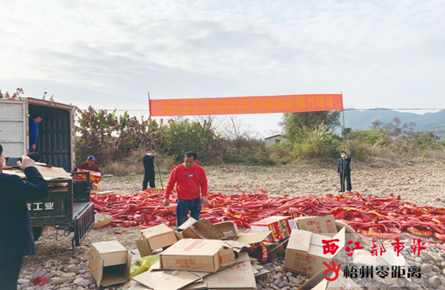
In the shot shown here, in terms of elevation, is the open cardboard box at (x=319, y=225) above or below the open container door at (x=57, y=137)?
below

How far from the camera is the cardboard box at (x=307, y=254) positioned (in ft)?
12.3

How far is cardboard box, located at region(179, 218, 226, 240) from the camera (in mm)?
4336

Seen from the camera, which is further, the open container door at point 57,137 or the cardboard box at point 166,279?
the open container door at point 57,137

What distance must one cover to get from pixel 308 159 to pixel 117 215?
16.4 m

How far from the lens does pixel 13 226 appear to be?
9.17 feet

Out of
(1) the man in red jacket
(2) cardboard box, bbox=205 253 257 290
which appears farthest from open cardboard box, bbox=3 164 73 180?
(2) cardboard box, bbox=205 253 257 290

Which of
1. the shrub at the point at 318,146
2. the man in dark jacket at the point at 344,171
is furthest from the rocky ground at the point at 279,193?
the shrub at the point at 318,146

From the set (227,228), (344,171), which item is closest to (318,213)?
(227,228)

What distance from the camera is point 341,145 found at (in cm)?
2205

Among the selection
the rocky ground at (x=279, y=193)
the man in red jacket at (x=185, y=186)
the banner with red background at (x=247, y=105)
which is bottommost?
the rocky ground at (x=279, y=193)

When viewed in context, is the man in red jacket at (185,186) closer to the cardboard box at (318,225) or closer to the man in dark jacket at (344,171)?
the cardboard box at (318,225)

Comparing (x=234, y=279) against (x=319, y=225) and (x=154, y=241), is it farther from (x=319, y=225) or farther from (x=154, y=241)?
(x=319, y=225)

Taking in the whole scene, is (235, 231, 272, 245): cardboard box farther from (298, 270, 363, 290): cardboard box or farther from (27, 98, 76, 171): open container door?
(27, 98, 76, 171): open container door

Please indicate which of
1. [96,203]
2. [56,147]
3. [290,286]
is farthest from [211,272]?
[56,147]
